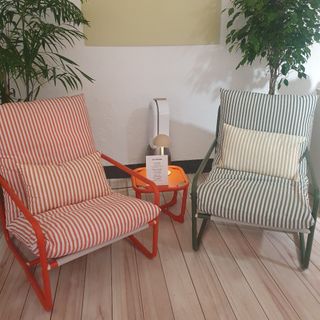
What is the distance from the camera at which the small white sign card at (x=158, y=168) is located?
7.81 ft

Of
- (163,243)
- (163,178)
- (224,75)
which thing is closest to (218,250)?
(163,243)

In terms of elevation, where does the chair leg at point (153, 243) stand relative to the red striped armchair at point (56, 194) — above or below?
below

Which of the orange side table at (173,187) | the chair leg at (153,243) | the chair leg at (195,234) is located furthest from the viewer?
the orange side table at (173,187)

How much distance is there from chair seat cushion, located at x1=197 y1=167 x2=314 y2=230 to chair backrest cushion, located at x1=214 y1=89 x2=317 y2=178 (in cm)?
31

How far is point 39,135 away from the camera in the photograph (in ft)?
6.73

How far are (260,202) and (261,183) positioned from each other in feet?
0.77

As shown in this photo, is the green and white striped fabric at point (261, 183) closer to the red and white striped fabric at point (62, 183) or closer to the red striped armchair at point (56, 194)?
the red striped armchair at point (56, 194)

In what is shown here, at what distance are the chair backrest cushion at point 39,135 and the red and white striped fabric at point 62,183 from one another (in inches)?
3.0

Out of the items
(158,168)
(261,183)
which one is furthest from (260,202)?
(158,168)

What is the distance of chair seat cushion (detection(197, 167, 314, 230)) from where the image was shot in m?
1.90

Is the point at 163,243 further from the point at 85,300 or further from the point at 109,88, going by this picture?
the point at 109,88

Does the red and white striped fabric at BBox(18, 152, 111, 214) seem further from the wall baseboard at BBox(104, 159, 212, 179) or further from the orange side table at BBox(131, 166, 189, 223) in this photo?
the wall baseboard at BBox(104, 159, 212, 179)

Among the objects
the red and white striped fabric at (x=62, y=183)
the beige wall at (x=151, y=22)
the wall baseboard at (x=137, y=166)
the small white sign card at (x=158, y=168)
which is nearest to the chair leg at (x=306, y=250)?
the small white sign card at (x=158, y=168)

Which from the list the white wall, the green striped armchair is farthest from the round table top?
the white wall
